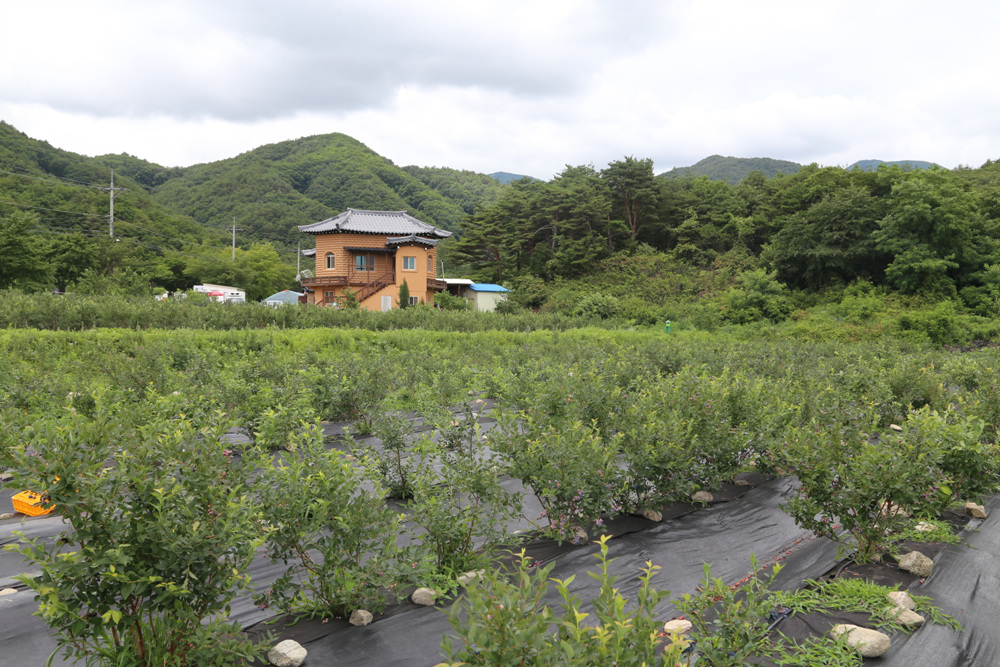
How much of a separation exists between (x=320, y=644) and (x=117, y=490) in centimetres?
119

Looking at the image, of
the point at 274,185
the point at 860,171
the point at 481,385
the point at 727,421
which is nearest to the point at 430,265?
the point at 860,171

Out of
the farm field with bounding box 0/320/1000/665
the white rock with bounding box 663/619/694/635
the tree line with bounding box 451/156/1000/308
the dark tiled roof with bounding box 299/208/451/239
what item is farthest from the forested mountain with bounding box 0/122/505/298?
the white rock with bounding box 663/619/694/635

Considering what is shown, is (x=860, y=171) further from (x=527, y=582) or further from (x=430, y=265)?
(x=527, y=582)

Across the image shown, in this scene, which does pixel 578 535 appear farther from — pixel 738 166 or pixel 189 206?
pixel 738 166

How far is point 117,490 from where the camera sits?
1975 mm

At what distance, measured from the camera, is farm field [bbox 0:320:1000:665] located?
198 centimetres

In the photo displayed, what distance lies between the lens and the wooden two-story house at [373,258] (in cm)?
2833

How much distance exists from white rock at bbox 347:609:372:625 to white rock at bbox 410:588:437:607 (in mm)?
261

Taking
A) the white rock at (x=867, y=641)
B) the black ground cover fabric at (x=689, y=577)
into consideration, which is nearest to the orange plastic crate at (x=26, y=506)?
the black ground cover fabric at (x=689, y=577)

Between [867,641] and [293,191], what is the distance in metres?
64.7

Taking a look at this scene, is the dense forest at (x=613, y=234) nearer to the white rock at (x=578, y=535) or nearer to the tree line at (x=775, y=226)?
the tree line at (x=775, y=226)

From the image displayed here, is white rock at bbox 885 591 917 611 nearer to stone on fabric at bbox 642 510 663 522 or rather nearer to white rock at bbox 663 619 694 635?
white rock at bbox 663 619 694 635

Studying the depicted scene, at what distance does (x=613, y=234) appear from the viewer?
102ft

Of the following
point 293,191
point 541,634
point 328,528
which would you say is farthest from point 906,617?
point 293,191
